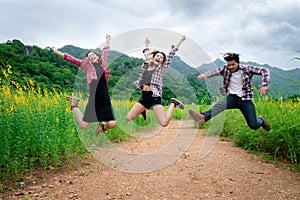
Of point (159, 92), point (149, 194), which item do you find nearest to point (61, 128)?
point (149, 194)

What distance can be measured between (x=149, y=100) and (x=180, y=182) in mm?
2847

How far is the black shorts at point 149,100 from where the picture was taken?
2.99 metres

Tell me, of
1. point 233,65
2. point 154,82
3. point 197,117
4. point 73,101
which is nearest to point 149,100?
point 154,82

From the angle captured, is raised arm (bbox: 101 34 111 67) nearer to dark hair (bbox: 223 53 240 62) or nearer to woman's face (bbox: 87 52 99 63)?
woman's face (bbox: 87 52 99 63)

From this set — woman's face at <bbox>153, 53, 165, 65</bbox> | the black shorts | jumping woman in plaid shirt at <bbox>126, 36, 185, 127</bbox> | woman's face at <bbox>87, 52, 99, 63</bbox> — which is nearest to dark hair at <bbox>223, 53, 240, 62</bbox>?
jumping woman in plaid shirt at <bbox>126, 36, 185, 127</bbox>

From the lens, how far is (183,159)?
6879 mm

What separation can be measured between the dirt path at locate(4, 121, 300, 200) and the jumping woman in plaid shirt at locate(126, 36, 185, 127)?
2.86ft

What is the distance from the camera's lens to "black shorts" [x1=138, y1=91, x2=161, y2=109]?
299 centimetres

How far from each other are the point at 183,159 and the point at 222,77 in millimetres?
3467

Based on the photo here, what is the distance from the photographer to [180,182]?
5.36 m

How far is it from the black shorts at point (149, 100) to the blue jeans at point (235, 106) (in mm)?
1246

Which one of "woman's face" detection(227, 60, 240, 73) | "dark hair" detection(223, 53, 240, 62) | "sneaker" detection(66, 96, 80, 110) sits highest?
"dark hair" detection(223, 53, 240, 62)

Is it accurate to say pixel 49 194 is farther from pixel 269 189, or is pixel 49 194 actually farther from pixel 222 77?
pixel 269 189

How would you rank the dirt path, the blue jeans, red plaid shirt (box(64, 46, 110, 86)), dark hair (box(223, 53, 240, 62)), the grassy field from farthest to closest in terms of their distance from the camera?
the dirt path → the grassy field → the blue jeans → dark hair (box(223, 53, 240, 62)) → red plaid shirt (box(64, 46, 110, 86))
